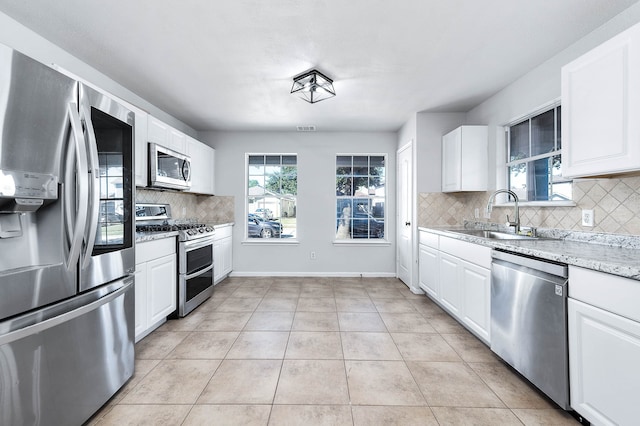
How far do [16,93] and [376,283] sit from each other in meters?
4.11

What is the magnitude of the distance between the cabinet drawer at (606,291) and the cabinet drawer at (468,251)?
717mm

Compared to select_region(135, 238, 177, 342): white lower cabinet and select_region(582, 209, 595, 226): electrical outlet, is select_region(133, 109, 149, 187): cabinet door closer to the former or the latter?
select_region(135, 238, 177, 342): white lower cabinet

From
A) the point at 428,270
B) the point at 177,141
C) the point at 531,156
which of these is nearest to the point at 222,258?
the point at 177,141

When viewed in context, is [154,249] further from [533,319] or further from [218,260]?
[533,319]

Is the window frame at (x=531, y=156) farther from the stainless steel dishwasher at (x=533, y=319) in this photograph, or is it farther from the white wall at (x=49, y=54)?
the white wall at (x=49, y=54)

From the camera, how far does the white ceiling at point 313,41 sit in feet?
5.88

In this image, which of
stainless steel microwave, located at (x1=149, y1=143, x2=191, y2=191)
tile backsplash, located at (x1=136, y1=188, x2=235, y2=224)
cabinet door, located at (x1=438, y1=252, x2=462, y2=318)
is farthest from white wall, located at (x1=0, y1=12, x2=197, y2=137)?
cabinet door, located at (x1=438, y1=252, x2=462, y2=318)

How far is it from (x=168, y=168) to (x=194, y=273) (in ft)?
4.08

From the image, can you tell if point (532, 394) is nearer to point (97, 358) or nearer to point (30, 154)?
point (97, 358)

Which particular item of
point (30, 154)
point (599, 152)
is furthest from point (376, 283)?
point (30, 154)

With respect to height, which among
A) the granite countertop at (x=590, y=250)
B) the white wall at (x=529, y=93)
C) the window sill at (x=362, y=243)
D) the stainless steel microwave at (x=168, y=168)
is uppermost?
the white wall at (x=529, y=93)

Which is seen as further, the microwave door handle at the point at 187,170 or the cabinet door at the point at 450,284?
the microwave door handle at the point at 187,170

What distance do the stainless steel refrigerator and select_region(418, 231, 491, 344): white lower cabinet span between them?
8.64ft

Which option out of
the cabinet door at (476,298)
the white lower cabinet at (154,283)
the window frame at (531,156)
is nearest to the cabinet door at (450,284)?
the cabinet door at (476,298)
